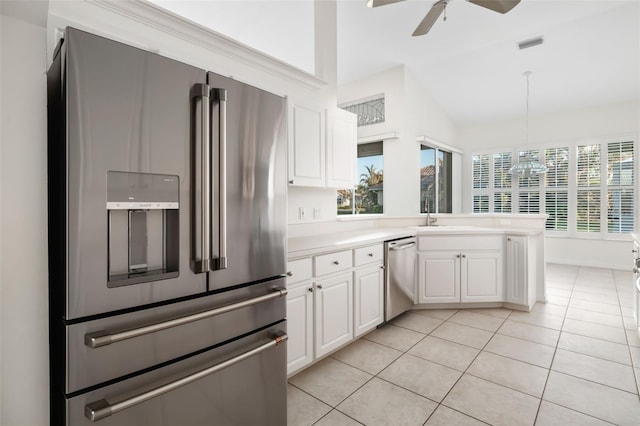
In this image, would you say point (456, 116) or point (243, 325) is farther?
point (456, 116)

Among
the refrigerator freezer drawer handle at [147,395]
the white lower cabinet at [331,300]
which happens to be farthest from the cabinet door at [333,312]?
the refrigerator freezer drawer handle at [147,395]

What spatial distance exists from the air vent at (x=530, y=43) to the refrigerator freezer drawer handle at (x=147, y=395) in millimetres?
5332

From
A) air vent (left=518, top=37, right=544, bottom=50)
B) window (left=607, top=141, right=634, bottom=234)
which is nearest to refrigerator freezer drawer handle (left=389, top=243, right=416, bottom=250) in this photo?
air vent (left=518, top=37, right=544, bottom=50)

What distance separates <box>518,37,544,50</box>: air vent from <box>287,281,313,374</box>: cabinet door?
15.6ft

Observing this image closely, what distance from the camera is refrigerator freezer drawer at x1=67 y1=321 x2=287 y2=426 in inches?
41.7

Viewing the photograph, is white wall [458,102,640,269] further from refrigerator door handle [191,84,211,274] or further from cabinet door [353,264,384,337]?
refrigerator door handle [191,84,211,274]

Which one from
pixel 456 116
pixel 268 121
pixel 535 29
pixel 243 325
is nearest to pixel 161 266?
pixel 243 325

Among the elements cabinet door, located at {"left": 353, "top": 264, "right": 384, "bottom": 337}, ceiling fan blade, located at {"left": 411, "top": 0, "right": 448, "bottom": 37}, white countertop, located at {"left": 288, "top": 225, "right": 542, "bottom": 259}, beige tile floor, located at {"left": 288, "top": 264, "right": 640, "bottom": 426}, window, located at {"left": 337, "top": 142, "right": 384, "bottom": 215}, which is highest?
ceiling fan blade, located at {"left": 411, "top": 0, "right": 448, "bottom": 37}

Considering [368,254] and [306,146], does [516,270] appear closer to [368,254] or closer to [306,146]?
[368,254]

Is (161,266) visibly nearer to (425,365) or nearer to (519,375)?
(425,365)

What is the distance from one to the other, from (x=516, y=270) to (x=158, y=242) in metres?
3.64

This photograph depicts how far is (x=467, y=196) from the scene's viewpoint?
23.8ft

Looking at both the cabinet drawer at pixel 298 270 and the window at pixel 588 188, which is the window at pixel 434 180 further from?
the cabinet drawer at pixel 298 270

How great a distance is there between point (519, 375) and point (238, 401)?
1969 mm
